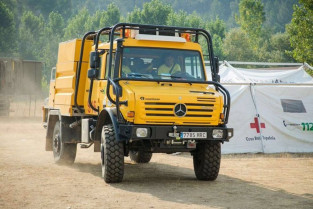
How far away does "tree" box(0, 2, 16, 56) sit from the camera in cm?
8619

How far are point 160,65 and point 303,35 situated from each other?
2957cm

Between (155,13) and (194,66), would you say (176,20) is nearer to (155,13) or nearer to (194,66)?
(155,13)

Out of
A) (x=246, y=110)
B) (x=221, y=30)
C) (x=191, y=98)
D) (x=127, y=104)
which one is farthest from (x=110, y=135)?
(x=221, y=30)

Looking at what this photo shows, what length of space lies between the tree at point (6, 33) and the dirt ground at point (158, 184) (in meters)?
72.6

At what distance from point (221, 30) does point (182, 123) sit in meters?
92.5

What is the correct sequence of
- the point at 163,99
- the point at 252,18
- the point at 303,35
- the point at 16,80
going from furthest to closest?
1. the point at 252,18
2. the point at 303,35
3. the point at 16,80
4. the point at 163,99

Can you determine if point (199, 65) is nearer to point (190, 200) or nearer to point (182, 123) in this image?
point (182, 123)

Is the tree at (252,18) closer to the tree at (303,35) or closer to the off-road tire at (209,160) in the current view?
the tree at (303,35)

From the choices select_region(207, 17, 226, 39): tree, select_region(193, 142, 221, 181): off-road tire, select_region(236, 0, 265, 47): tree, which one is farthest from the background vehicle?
select_region(207, 17, 226, 39): tree

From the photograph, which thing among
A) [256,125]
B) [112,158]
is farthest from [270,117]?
[112,158]

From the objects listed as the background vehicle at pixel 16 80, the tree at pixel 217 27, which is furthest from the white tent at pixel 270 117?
the tree at pixel 217 27

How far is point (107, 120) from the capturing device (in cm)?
1125

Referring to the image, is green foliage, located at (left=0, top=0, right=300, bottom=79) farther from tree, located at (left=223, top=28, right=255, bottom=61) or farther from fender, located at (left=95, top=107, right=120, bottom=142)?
fender, located at (left=95, top=107, right=120, bottom=142)

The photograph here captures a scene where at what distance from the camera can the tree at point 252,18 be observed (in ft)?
320
